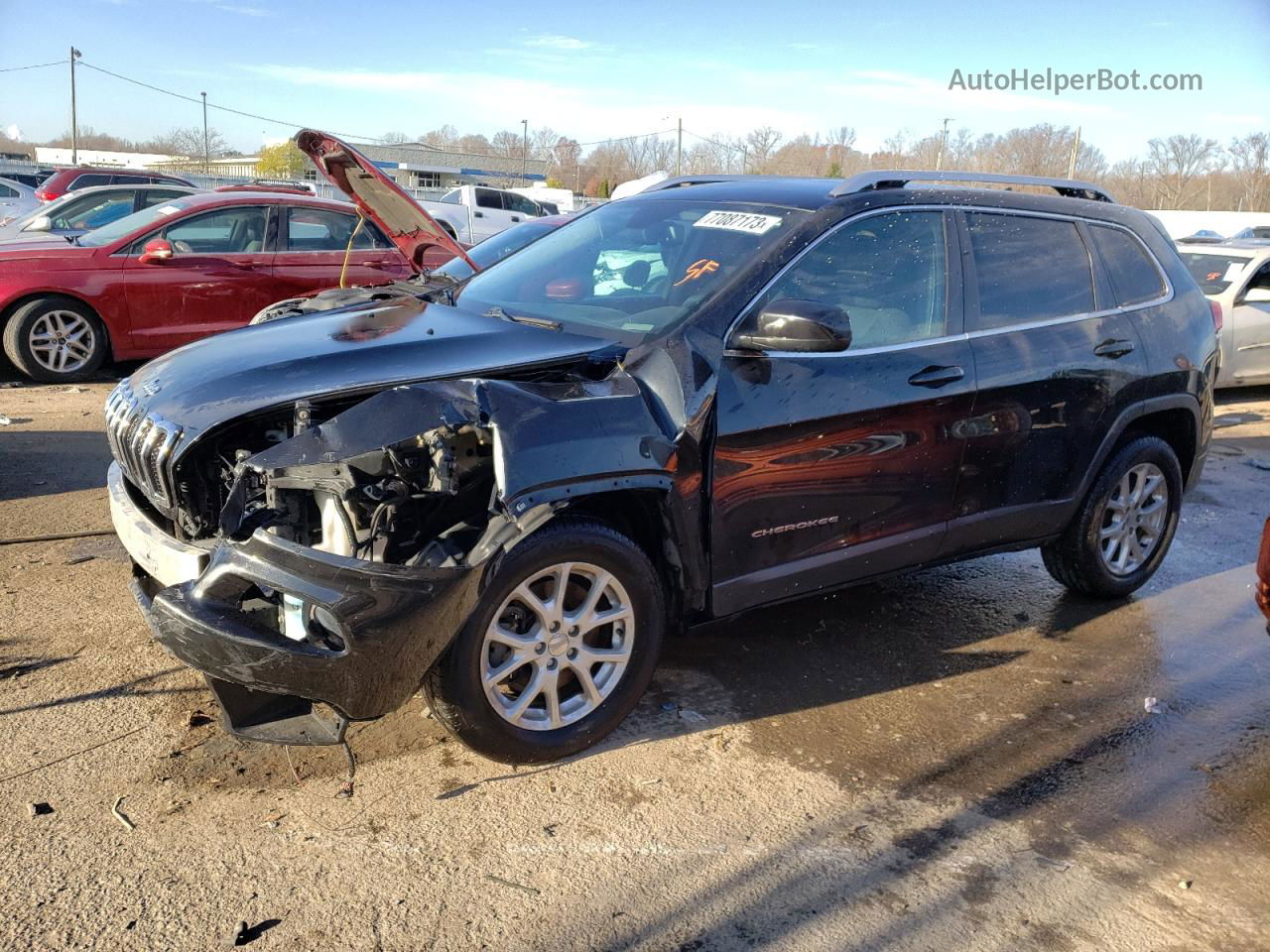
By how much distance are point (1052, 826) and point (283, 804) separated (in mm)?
2333

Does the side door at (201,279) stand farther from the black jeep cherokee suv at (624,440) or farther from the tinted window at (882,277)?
the tinted window at (882,277)

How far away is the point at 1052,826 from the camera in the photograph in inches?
129

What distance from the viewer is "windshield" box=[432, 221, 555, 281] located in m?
5.30

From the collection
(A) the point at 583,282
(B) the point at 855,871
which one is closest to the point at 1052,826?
(B) the point at 855,871

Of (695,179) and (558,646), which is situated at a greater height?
(695,179)

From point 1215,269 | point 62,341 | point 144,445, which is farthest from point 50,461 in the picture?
point 1215,269

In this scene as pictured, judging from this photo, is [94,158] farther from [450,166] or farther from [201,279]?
[201,279]

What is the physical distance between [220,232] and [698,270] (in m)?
6.81

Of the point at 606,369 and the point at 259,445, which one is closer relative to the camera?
the point at 259,445

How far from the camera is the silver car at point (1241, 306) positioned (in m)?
10.9

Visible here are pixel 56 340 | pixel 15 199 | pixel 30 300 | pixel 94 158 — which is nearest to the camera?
pixel 30 300

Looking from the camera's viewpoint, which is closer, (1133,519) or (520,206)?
(1133,519)

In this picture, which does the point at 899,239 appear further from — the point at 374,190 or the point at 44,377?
the point at 44,377

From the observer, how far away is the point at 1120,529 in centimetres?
514
